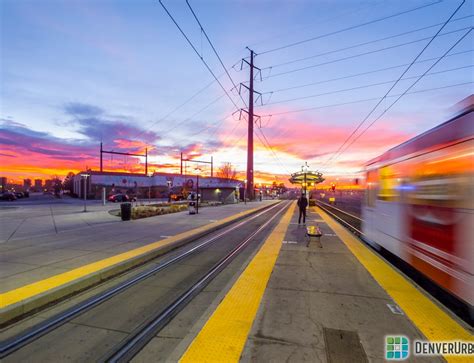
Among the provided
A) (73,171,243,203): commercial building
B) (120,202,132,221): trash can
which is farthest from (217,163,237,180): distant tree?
(120,202,132,221): trash can

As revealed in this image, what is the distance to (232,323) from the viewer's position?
413 centimetres

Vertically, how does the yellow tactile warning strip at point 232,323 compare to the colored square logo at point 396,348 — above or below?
below

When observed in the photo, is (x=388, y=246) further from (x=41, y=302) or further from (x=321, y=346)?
(x=41, y=302)

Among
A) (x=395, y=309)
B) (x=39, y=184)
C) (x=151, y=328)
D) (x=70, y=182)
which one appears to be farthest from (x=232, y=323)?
(x=39, y=184)

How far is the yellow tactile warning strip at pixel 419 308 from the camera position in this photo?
3.86 m

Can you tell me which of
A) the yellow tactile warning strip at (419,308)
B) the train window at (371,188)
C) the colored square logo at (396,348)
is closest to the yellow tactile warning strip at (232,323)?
the colored square logo at (396,348)

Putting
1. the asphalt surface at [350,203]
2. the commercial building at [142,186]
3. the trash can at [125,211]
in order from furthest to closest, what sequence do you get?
the commercial building at [142,186] < the asphalt surface at [350,203] < the trash can at [125,211]

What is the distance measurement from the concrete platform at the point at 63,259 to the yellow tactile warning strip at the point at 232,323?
10.3 feet

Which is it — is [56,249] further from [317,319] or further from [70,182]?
[70,182]

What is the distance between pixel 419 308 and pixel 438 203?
6.32 ft

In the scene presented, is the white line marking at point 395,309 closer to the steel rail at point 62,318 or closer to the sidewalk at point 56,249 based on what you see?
the steel rail at point 62,318

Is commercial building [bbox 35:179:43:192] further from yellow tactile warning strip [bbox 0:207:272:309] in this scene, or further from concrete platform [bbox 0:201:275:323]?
yellow tactile warning strip [bbox 0:207:272:309]

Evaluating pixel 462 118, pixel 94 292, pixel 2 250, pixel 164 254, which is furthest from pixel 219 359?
pixel 2 250

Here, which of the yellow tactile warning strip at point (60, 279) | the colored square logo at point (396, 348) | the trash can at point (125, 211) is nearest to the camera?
the colored square logo at point (396, 348)
